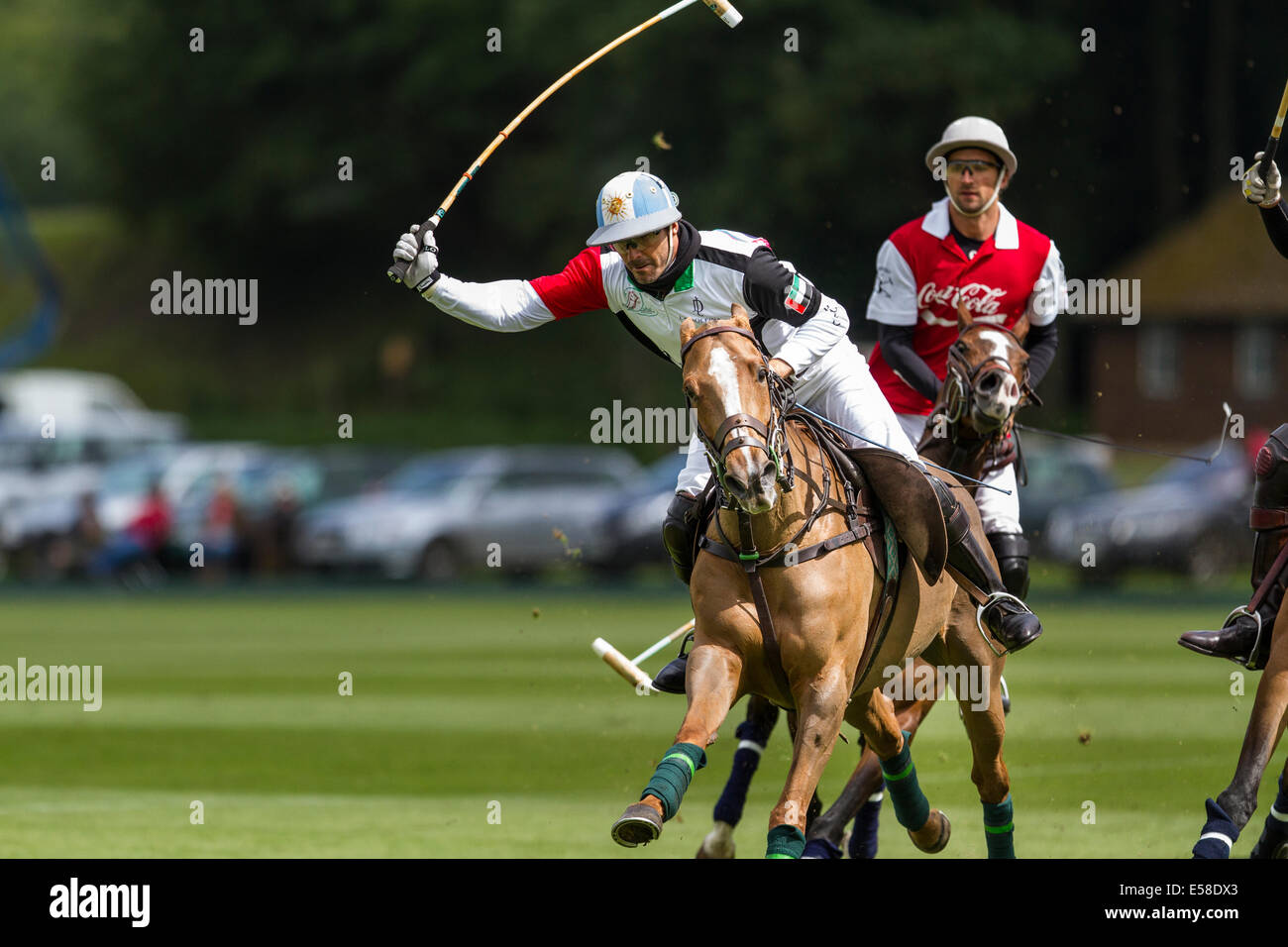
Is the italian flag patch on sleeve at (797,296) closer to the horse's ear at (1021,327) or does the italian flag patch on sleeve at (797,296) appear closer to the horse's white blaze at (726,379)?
the horse's white blaze at (726,379)

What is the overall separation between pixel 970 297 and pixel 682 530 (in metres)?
2.30

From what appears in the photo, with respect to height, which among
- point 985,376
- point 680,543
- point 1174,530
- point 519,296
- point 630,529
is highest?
point 630,529

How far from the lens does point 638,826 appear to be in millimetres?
6234

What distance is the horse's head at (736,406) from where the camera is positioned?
642 centimetres

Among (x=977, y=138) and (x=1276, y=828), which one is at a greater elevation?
(x=977, y=138)

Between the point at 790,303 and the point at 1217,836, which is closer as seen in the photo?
the point at 1217,836

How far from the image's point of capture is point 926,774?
12.1 metres

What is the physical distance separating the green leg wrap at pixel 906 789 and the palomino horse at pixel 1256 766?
1346mm

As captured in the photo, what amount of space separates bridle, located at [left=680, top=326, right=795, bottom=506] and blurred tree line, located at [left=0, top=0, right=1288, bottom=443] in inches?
472

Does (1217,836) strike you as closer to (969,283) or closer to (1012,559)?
(1012,559)

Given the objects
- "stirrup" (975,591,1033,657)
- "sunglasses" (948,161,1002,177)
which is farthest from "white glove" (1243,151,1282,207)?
"stirrup" (975,591,1033,657)

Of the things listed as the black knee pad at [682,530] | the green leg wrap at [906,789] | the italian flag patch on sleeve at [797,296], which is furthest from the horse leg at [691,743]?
the green leg wrap at [906,789]

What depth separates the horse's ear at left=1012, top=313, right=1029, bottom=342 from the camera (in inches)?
361

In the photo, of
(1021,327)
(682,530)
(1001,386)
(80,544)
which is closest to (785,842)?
(682,530)
